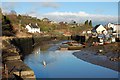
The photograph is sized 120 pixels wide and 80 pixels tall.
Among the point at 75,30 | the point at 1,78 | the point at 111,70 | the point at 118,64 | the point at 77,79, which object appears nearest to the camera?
the point at 1,78

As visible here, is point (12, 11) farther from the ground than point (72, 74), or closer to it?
farther from the ground

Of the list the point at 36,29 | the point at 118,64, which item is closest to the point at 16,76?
the point at 118,64

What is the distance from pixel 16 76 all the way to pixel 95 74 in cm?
990

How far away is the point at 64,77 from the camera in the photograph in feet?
81.5

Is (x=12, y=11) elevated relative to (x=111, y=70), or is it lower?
elevated

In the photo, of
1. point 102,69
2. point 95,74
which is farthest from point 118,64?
point 95,74

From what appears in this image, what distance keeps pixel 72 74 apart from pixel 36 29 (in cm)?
10673

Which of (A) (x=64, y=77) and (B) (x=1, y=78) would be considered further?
(A) (x=64, y=77)

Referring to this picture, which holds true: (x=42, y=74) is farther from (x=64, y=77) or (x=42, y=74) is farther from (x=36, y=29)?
(x=36, y=29)

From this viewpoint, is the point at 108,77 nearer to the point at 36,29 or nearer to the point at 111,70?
the point at 111,70

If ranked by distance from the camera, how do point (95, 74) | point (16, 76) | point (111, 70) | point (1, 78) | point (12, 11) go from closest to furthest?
point (1, 78) → point (16, 76) → point (95, 74) → point (111, 70) → point (12, 11)

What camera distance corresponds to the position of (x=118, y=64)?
101 feet

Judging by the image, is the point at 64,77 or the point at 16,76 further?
the point at 64,77

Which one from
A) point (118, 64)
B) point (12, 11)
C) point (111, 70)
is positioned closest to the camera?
point (111, 70)
